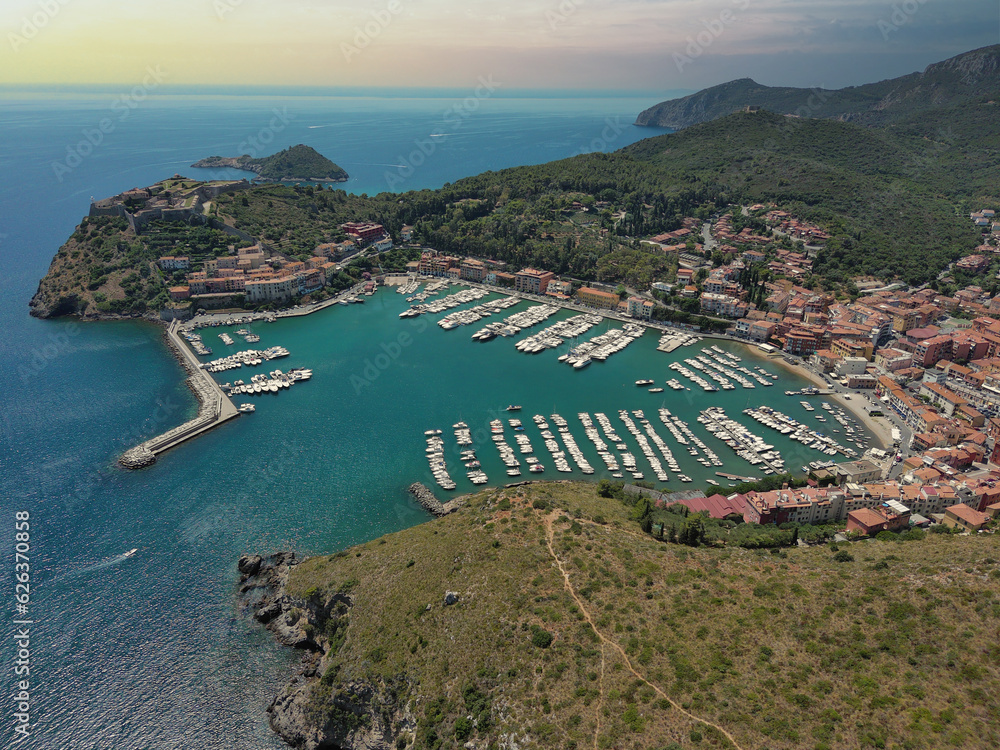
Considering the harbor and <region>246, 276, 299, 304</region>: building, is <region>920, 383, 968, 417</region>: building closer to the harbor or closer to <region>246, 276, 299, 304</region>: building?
the harbor

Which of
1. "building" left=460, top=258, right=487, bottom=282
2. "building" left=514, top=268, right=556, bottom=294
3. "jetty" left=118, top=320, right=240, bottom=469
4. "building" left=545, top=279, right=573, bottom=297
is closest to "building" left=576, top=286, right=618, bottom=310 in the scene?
"building" left=545, top=279, right=573, bottom=297

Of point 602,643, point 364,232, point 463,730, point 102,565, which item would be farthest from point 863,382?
point 364,232

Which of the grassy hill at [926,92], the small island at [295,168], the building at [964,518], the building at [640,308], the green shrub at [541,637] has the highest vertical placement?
the grassy hill at [926,92]

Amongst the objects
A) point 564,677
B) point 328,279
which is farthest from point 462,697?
point 328,279

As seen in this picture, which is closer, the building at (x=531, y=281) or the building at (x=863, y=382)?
the building at (x=863, y=382)

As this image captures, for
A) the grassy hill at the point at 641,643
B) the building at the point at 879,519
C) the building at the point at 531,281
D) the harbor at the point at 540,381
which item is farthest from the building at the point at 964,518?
the building at the point at 531,281

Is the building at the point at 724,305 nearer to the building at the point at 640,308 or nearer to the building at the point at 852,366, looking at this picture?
the building at the point at 640,308
